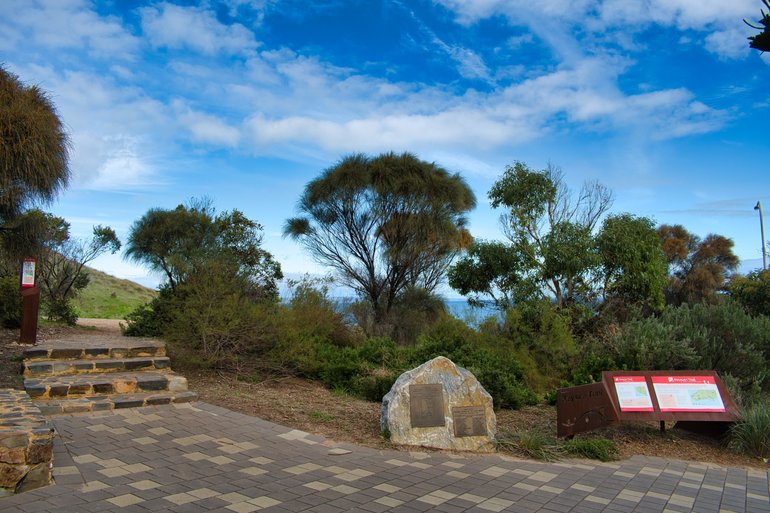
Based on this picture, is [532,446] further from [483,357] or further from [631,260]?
[631,260]

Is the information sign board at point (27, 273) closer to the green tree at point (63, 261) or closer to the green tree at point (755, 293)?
the green tree at point (63, 261)

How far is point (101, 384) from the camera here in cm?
765

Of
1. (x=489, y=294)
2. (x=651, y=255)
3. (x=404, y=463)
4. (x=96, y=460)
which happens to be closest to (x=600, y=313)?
(x=651, y=255)

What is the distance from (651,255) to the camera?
63.2 ft

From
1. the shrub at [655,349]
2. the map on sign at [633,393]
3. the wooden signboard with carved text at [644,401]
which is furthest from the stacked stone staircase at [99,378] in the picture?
the shrub at [655,349]

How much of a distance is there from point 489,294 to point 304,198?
991 cm

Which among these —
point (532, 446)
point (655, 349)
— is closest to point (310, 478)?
point (532, 446)

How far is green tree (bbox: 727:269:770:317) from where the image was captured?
1825 centimetres

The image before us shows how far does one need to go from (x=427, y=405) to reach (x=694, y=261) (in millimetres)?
37175

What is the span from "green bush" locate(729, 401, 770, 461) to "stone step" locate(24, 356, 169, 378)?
28.3 feet

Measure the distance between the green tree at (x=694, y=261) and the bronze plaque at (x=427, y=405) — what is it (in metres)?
32.6

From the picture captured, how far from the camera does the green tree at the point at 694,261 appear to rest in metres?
34.6

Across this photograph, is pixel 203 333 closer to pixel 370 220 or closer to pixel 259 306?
pixel 259 306

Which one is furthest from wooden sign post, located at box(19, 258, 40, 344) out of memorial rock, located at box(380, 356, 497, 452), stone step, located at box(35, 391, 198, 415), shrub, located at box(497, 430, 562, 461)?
A: shrub, located at box(497, 430, 562, 461)
